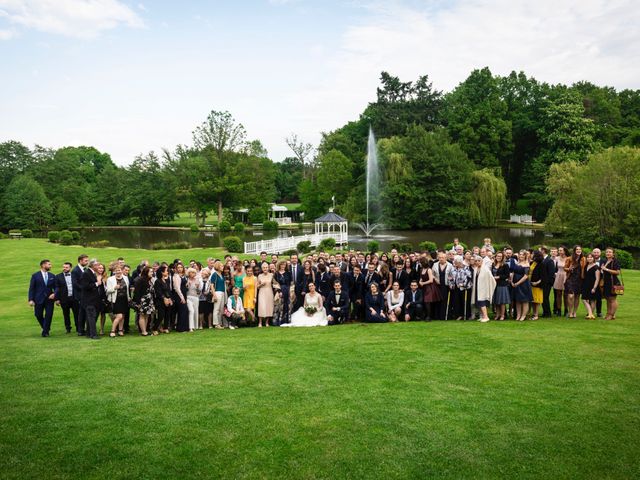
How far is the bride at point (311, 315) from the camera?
38.4 feet

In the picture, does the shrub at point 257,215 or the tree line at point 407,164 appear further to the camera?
the shrub at point 257,215

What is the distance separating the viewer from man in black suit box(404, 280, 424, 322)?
11750mm

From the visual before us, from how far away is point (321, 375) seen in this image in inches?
277

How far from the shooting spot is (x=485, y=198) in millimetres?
48656

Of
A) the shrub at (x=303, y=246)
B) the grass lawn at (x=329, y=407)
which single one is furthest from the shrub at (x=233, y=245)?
the grass lawn at (x=329, y=407)

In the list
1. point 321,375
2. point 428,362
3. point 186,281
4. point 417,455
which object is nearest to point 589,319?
point 428,362

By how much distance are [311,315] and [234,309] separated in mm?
1930

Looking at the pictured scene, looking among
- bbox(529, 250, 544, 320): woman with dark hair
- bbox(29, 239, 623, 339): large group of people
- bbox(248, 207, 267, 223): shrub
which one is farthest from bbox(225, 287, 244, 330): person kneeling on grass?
bbox(248, 207, 267, 223): shrub

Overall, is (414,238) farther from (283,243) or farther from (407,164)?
(283,243)

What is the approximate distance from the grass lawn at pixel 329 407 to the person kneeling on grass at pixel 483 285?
70.5 inches

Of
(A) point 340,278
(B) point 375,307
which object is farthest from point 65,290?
(B) point 375,307

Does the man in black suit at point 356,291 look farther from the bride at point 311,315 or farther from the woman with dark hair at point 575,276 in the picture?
the woman with dark hair at point 575,276

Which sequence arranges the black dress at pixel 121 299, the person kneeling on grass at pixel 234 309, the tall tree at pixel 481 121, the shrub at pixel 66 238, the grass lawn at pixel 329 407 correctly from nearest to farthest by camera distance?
the grass lawn at pixel 329 407, the black dress at pixel 121 299, the person kneeling on grass at pixel 234 309, the shrub at pixel 66 238, the tall tree at pixel 481 121

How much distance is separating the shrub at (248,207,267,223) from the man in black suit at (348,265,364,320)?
52.8m
